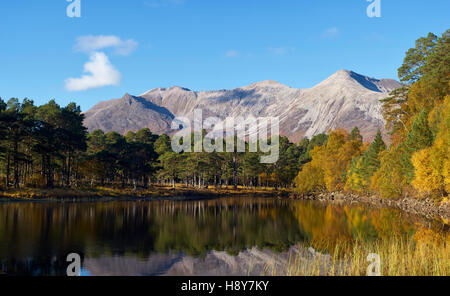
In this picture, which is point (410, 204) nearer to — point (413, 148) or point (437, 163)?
point (413, 148)

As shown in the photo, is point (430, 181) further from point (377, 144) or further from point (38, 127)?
Result: point (38, 127)

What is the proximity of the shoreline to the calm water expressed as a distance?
1599cm

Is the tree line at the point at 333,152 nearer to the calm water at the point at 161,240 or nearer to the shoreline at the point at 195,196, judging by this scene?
the shoreline at the point at 195,196

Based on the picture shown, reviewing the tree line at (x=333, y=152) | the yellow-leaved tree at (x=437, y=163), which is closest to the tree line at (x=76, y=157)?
the tree line at (x=333, y=152)

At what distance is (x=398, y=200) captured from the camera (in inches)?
2776

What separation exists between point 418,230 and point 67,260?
29.9m

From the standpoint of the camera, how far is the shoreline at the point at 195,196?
5612cm

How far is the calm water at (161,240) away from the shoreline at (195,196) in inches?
629

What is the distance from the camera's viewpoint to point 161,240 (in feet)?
104

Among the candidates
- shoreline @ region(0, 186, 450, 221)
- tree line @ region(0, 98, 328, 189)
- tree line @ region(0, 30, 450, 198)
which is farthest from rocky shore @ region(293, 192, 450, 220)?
tree line @ region(0, 98, 328, 189)

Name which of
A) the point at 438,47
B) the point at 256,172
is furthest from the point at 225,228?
the point at 256,172

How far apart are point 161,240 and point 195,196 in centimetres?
6516

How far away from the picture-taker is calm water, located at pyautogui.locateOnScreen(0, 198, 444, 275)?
72.3ft

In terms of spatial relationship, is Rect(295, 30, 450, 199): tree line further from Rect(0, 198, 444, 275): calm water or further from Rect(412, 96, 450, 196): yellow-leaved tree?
Rect(0, 198, 444, 275): calm water
